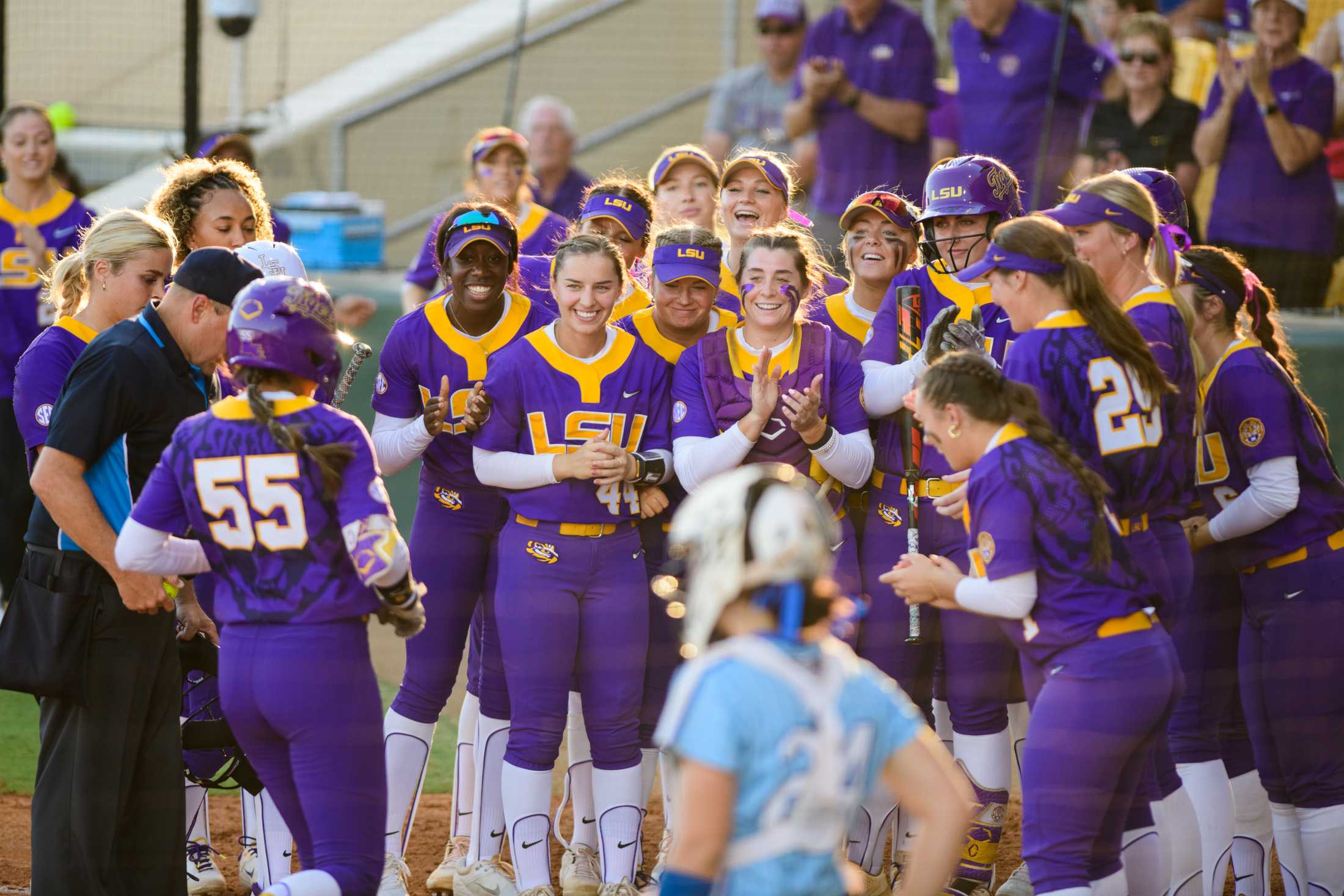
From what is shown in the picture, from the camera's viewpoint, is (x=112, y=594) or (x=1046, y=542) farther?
(x=112, y=594)

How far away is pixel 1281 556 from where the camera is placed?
4441mm

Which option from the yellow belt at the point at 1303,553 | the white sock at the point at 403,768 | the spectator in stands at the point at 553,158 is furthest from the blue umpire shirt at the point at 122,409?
the spectator in stands at the point at 553,158

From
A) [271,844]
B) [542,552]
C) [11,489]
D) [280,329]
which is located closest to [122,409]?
[280,329]

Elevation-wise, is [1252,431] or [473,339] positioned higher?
[473,339]

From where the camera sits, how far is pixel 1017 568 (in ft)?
11.4

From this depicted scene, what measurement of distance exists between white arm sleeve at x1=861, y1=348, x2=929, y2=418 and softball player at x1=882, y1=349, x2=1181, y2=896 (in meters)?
0.92

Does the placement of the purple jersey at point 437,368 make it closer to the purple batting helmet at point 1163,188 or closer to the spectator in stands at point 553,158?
the purple batting helmet at point 1163,188

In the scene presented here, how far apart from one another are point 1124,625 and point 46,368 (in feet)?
9.29

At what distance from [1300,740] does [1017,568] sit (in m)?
1.39

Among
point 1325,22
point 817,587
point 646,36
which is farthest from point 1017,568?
point 646,36

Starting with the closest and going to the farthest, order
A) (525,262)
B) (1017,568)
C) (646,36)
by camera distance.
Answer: (1017,568) < (525,262) < (646,36)

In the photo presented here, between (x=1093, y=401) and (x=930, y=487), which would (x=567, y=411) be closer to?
(x=930, y=487)

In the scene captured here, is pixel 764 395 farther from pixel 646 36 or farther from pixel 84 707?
pixel 646 36

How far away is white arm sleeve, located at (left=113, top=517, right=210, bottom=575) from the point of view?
11.4 feet
